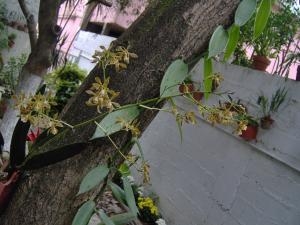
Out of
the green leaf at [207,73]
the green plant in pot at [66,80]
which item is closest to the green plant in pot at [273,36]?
the green leaf at [207,73]

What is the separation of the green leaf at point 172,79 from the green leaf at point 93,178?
0.19 meters

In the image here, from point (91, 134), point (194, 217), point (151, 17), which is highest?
point (151, 17)

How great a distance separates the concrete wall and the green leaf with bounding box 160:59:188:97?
212 cm

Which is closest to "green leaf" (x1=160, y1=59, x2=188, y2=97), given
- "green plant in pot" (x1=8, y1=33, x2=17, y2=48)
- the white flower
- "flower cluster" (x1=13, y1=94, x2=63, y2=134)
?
"flower cluster" (x1=13, y1=94, x2=63, y2=134)

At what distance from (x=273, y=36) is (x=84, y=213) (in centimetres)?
308

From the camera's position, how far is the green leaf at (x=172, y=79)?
2.53ft

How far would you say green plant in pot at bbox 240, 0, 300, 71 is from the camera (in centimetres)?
346

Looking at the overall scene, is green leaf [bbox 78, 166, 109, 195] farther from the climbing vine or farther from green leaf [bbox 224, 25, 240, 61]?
green leaf [bbox 224, 25, 240, 61]

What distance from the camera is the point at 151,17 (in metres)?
0.84

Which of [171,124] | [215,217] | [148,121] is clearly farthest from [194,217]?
[148,121]

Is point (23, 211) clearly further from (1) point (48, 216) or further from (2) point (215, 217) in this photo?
(2) point (215, 217)

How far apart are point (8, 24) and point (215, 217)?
5046 mm

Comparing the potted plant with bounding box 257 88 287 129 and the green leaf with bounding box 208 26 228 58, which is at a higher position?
the green leaf with bounding box 208 26 228 58

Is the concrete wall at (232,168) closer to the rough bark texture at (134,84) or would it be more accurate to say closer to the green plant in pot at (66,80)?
the rough bark texture at (134,84)
